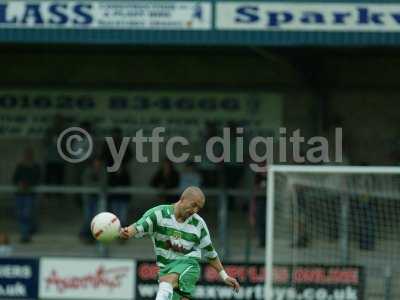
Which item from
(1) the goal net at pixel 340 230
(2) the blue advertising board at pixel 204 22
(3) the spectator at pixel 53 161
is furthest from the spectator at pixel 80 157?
(1) the goal net at pixel 340 230

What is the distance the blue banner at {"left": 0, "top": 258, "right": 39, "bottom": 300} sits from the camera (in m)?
16.2

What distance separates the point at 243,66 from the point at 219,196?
11.5 feet

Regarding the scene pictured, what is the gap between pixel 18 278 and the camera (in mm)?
16188

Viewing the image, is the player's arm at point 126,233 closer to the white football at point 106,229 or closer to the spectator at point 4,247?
the white football at point 106,229

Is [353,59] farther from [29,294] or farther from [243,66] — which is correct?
[29,294]

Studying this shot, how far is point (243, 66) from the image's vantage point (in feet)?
65.4

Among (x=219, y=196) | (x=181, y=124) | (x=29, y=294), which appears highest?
(x=181, y=124)

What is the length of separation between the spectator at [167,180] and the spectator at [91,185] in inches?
34.5

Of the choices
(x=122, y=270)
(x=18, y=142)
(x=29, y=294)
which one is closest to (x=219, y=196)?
(x=122, y=270)

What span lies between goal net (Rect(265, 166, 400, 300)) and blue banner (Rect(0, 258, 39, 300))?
11.6 feet

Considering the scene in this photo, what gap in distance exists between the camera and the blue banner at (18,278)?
1617 cm

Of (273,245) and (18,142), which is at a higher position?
(18,142)

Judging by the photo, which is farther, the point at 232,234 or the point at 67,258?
the point at 232,234

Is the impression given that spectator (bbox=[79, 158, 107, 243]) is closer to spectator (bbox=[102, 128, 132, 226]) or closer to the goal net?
spectator (bbox=[102, 128, 132, 226])
